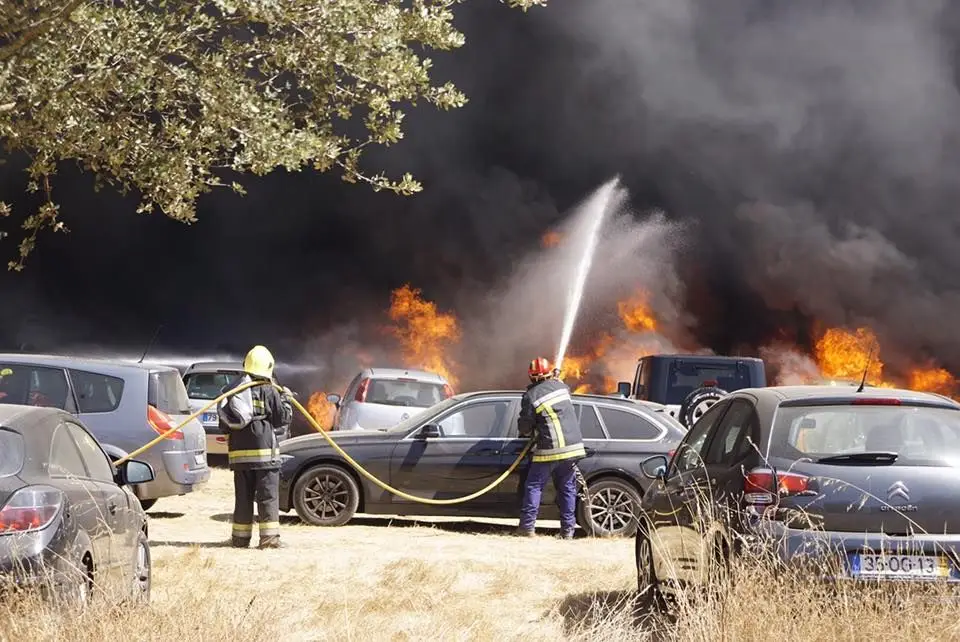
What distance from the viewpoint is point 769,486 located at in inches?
265

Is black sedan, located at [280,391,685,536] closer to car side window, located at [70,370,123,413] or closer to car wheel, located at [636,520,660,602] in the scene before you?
car side window, located at [70,370,123,413]

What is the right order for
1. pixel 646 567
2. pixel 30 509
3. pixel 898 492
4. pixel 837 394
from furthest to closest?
pixel 646 567
pixel 837 394
pixel 898 492
pixel 30 509

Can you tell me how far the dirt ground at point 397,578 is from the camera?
25.5 feet

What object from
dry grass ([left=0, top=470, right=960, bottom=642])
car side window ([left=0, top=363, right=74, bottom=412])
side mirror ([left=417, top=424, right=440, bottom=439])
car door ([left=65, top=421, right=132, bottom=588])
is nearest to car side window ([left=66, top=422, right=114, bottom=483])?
car door ([left=65, top=421, right=132, bottom=588])

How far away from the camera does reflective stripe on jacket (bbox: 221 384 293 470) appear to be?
39.4 ft

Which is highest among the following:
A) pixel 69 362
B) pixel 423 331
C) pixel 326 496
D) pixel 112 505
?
pixel 423 331

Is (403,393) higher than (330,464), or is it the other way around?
(403,393)

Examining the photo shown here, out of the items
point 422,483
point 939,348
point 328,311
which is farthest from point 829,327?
point 422,483

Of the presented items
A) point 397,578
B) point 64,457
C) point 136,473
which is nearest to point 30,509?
point 64,457

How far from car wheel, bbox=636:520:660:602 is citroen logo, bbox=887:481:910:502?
204 cm

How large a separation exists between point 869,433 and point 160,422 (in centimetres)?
823

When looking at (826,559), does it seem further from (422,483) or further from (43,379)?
(43,379)

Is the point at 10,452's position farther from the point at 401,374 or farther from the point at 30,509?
the point at 401,374

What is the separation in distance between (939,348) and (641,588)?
97.1 feet
